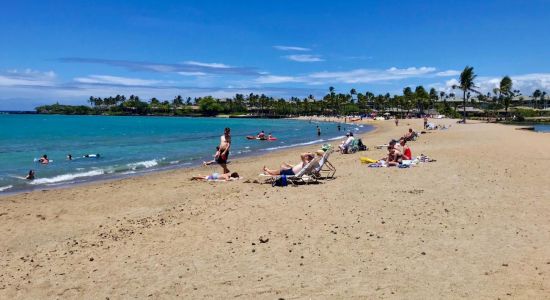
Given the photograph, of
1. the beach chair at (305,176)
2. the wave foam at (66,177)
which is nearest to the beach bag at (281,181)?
the beach chair at (305,176)

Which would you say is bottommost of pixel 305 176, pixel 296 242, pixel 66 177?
pixel 66 177

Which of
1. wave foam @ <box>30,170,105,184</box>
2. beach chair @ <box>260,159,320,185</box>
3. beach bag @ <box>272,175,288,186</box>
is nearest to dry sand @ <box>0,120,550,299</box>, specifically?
beach bag @ <box>272,175,288,186</box>

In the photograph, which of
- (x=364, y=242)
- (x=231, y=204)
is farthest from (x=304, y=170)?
(x=364, y=242)

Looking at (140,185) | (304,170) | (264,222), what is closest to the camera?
(264,222)

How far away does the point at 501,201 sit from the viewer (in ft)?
32.7

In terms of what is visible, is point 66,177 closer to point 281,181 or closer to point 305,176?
point 281,181

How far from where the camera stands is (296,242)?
748cm

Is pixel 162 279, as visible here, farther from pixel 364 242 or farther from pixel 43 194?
pixel 43 194

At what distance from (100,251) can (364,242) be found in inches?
169

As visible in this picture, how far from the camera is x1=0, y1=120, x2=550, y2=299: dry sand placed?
5.76 m

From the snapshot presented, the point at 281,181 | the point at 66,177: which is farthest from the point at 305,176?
the point at 66,177

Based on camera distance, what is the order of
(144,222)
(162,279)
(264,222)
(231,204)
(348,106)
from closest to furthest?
(162,279), (264,222), (144,222), (231,204), (348,106)

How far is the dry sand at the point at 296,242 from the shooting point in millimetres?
5758

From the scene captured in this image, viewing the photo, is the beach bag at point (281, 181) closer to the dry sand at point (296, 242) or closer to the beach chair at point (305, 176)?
the beach chair at point (305, 176)
